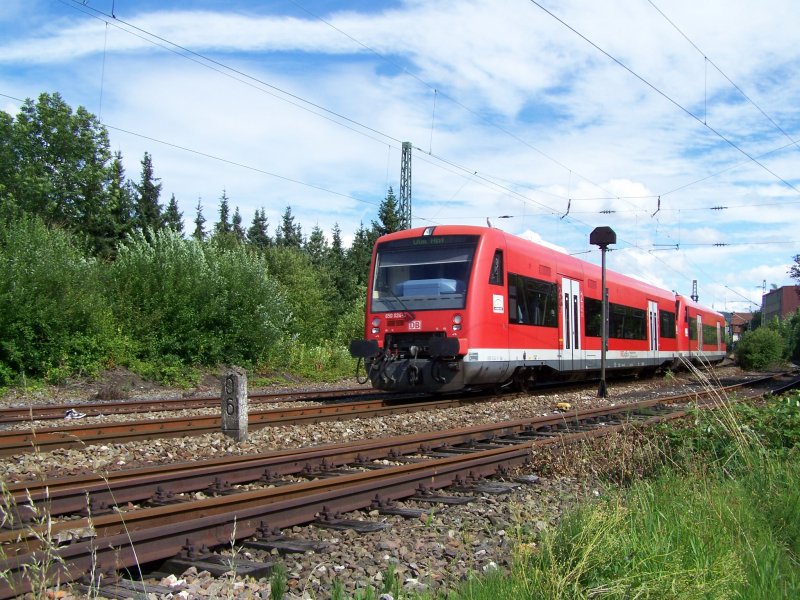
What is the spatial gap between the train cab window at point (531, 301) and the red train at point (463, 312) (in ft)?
0.07

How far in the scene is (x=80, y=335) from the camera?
779 inches

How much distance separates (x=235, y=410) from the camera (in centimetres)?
938

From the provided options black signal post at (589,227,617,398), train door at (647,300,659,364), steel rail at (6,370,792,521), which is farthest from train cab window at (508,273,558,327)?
train door at (647,300,659,364)

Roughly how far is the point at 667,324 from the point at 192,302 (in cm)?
1651

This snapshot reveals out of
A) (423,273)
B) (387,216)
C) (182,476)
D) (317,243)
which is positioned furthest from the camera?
(317,243)

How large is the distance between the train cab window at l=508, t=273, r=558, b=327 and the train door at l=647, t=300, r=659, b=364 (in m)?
Answer: 8.90

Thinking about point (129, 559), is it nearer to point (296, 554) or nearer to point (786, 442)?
point (296, 554)

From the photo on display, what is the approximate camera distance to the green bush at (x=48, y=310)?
18609 millimetres

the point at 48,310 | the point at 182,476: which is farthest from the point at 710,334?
the point at 182,476

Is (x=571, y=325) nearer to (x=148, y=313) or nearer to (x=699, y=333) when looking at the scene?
(x=148, y=313)

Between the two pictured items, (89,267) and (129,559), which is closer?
(129,559)

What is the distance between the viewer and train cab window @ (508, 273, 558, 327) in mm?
14820

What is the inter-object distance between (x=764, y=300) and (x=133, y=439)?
129028 mm

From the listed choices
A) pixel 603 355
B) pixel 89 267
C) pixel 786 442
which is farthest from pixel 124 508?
pixel 89 267
